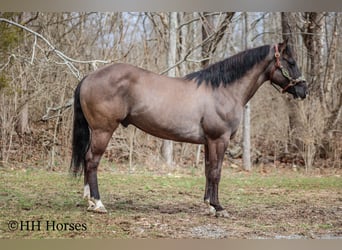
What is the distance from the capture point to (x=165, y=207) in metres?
3.78

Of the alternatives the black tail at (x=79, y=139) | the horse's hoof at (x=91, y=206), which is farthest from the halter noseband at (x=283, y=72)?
the horse's hoof at (x=91, y=206)

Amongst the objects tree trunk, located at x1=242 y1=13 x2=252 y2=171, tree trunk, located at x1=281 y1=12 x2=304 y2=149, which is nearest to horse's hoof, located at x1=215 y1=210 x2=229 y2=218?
tree trunk, located at x1=242 y1=13 x2=252 y2=171

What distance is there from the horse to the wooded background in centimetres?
69

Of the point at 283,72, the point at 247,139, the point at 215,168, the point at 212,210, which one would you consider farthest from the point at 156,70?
the point at 212,210

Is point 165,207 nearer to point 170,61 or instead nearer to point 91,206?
point 91,206

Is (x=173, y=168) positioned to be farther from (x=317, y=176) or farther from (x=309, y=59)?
(x=309, y=59)

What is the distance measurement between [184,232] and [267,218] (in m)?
0.75

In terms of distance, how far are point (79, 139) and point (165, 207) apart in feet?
3.13

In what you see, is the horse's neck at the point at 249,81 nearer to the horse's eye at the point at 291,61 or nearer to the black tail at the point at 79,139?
the horse's eye at the point at 291,61

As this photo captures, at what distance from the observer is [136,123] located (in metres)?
3.59
